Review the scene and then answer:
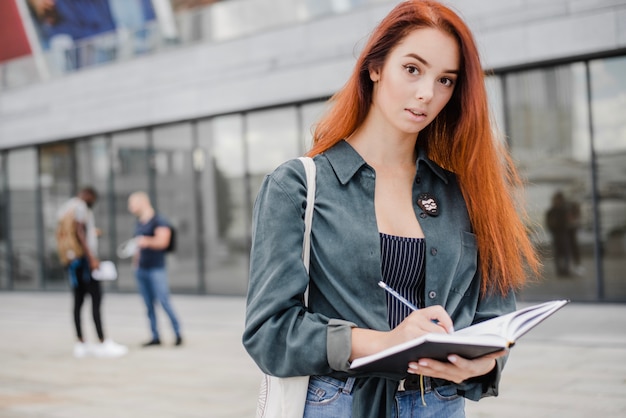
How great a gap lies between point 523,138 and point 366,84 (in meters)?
10.6

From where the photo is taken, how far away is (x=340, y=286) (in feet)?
5.68

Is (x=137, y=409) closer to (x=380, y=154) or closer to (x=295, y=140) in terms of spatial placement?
(x=380, y=154)

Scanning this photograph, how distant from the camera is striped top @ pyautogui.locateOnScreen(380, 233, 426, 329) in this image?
1794 millimetres

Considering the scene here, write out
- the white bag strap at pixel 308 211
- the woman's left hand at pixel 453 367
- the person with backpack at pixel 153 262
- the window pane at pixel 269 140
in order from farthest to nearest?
the window pane at pixel 269 140 < the person with backpack at pixel 153 262 < the white bag strap at pixel 308 211 < the woman's left hand at pixel 453 367

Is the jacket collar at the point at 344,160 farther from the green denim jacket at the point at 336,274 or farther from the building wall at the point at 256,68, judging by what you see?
the building wall at the point at 256,68

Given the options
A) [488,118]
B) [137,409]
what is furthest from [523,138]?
[488,118]

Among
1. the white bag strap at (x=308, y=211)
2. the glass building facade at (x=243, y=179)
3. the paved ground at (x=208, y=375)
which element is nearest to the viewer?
the white bag strap at (x=308, y=211)

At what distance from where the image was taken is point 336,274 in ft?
5.70

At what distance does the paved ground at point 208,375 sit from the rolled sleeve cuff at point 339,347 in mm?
4201

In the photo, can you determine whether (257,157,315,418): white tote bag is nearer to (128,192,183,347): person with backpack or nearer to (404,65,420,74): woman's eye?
(404,65,420,74): woman's eye

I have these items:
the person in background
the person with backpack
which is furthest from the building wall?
the person in background

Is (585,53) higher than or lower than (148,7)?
lower

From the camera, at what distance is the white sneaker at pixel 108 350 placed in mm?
9094

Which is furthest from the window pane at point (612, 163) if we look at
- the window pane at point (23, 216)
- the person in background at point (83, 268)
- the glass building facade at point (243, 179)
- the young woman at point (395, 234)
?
the window pane at point (23, 216)
